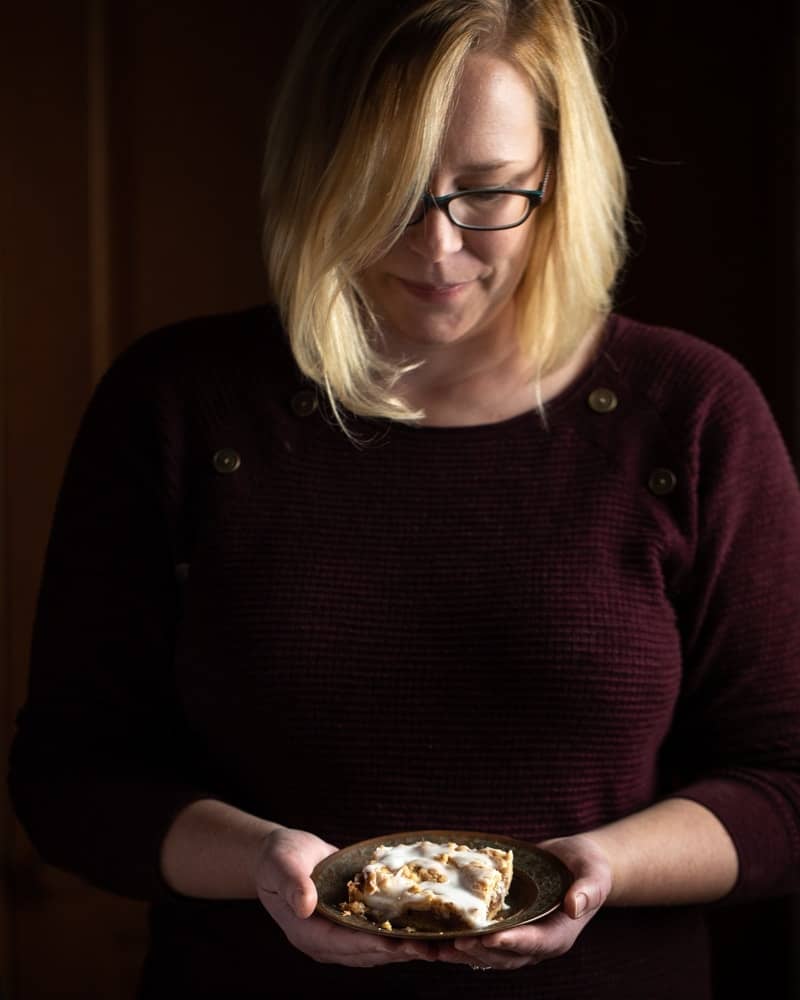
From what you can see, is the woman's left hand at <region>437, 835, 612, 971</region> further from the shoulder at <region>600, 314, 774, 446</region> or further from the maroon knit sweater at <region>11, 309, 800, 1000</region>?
the shoulder at <region>600, 314, 774, 446</region>

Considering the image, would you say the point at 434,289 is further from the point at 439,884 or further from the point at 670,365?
the point at 439,884

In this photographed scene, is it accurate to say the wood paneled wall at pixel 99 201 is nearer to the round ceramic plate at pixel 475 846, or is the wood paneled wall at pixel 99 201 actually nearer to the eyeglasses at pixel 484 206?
the eyeglasses at pixel 484 206

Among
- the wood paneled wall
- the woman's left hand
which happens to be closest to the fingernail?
the woman's left hand

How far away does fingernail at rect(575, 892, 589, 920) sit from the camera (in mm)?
1024

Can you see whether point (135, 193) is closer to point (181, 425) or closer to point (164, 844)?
point (181, 425)

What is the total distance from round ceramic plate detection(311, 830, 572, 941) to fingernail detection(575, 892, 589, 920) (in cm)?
2

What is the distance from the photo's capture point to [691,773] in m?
1.40

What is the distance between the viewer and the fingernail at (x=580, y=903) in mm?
1024

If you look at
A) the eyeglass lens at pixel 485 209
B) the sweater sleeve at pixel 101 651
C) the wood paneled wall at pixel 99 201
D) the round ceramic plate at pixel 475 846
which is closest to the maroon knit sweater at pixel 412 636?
the sweater sleeve at pixel 101 651

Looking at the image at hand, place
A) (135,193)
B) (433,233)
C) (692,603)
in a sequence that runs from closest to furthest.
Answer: (433,233) < (692,603) < (135,193)

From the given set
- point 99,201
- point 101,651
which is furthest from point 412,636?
point 99,201

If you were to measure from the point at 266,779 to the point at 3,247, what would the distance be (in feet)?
2.55

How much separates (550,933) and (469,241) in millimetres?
630

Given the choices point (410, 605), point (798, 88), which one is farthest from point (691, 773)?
point (798, 88)
